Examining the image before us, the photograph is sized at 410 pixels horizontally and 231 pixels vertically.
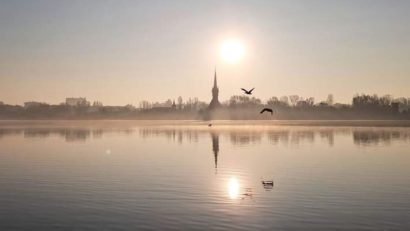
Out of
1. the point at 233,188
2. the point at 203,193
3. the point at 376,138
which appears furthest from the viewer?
the point at 376,138

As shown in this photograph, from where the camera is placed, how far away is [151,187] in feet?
123

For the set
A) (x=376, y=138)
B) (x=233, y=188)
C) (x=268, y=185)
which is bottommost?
(x=233, y=188)

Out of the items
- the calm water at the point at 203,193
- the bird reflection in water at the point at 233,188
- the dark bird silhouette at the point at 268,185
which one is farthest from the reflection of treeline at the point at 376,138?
the dark bird silhouette at the point at 268,185

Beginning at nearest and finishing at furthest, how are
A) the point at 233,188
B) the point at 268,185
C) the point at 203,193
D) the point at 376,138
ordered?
1. the point at 203,193
2. the point at 233,188
3. the point at 268,185
4. the point at 376,138

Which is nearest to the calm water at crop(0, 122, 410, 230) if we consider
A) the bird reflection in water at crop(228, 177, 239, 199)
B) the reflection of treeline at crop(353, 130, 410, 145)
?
the bird reflection in water at crop(228, 177, 239, 199)

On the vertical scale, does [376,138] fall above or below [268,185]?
above

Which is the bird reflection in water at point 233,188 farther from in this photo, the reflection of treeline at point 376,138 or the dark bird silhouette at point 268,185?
the reflection of treeline at point 376,138

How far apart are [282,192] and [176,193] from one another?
26.2ft

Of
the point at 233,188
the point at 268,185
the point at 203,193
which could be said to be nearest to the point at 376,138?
the point at 268,185

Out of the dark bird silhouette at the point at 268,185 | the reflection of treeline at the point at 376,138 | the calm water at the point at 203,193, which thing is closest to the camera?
the calm water at the point at 203,193

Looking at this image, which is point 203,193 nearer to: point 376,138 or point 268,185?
point 268,185

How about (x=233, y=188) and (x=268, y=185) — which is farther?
(x=268, y=185)

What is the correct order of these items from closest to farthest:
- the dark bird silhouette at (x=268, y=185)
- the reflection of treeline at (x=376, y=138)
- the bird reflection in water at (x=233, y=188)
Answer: the bird reflection in water at (x=233, y=188), the dark bird silhouette at (x=268, y=185), the reflection of treeline at (x=376, y=138)

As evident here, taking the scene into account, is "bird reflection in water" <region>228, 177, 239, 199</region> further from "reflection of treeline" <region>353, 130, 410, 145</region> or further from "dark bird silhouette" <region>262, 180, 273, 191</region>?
"reflection of treeline" <region>353, 130, 410, 145</region>
